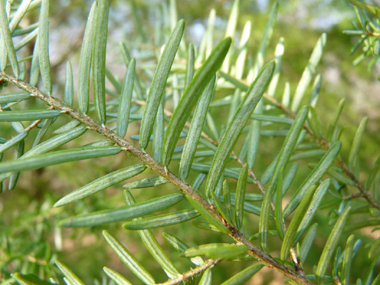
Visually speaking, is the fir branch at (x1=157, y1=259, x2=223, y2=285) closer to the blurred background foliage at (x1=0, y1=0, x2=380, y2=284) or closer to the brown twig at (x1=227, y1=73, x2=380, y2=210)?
the brown twig at (x1=227, y1=73, x2=380, y2=210)

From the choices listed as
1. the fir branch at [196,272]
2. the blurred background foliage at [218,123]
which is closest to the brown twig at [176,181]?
the fir branch at [196,272]

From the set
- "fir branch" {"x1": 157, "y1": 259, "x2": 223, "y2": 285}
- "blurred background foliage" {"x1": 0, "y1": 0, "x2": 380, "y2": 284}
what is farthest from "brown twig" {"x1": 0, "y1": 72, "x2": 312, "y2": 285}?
"blurred background foliage" {"x1": 0, "y1": 0, "x2": 380, "y2": 284}

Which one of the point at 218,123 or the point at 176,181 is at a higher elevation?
the point at 176,181

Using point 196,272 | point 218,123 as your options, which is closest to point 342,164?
point 196,272

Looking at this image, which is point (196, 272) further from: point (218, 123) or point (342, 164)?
point (218, 123)

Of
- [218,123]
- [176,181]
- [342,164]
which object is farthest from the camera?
[218,123]

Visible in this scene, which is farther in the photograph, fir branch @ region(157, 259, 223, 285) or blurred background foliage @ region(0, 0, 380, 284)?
blurred background foliage @ region(0, 0, 380, 284)

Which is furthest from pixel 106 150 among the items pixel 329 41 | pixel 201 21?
pixel 201 21

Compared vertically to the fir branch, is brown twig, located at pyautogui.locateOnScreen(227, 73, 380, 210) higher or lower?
higher
